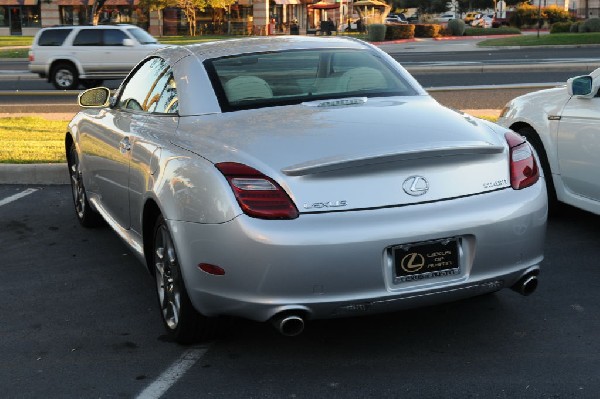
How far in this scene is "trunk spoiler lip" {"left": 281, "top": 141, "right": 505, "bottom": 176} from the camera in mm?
4105

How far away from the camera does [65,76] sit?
23.8 meters

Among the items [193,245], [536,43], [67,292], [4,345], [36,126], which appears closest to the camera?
[193,245]

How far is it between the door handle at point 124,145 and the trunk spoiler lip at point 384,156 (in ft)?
5.32

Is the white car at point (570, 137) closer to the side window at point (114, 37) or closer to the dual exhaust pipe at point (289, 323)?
the dual exhaust pipe at point (289, 323)

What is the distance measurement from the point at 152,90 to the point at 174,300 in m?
1.62

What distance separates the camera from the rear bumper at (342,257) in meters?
4.03

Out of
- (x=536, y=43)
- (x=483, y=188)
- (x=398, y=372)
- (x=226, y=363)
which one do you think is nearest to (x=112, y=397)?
(x=226, y=363)

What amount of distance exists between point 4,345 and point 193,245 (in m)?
1.33

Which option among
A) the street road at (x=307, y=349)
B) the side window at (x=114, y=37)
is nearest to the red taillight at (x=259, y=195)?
the street road at (x=307, y=349)

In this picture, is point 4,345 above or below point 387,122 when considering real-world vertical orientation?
below

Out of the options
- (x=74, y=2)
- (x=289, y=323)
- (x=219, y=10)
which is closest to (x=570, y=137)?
(x=289, y=323)

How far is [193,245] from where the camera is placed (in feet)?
14.1

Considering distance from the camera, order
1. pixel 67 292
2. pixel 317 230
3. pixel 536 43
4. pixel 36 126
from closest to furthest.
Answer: pixel 317 230 < pixel 67 292 < pixel 36 126 < pixel 536 43

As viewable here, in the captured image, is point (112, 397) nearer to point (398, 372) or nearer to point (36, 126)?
point (398, 372)
